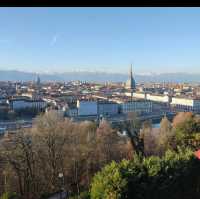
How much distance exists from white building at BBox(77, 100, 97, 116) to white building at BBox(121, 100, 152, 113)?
2481 millimetres

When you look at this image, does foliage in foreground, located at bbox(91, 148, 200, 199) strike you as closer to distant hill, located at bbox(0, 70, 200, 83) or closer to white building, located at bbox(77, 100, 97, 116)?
white building, located at bbox(77, 100, 97, 116)

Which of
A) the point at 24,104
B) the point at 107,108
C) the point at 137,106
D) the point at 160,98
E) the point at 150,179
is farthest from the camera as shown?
the point at 160,98

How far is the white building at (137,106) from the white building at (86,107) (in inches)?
97.7

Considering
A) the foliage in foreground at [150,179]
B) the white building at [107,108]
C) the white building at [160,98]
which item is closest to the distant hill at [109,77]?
the white building at [160,98]

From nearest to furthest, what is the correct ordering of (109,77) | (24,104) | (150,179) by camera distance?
1. (150,179)
2. (24,104)
3. (109,77)

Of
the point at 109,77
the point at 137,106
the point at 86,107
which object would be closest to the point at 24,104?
the point at 86,107

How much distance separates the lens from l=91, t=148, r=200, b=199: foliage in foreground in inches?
152

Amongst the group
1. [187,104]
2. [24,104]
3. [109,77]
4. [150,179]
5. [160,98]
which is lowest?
[187,104]

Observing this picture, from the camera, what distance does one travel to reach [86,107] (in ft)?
73.8

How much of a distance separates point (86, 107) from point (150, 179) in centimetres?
1835

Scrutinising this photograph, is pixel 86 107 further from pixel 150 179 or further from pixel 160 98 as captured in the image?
pixel 150 179

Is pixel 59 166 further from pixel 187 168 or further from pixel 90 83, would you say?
pixel 90 83

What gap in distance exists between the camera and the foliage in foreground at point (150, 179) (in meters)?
3.86

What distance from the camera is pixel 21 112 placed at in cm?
2025
